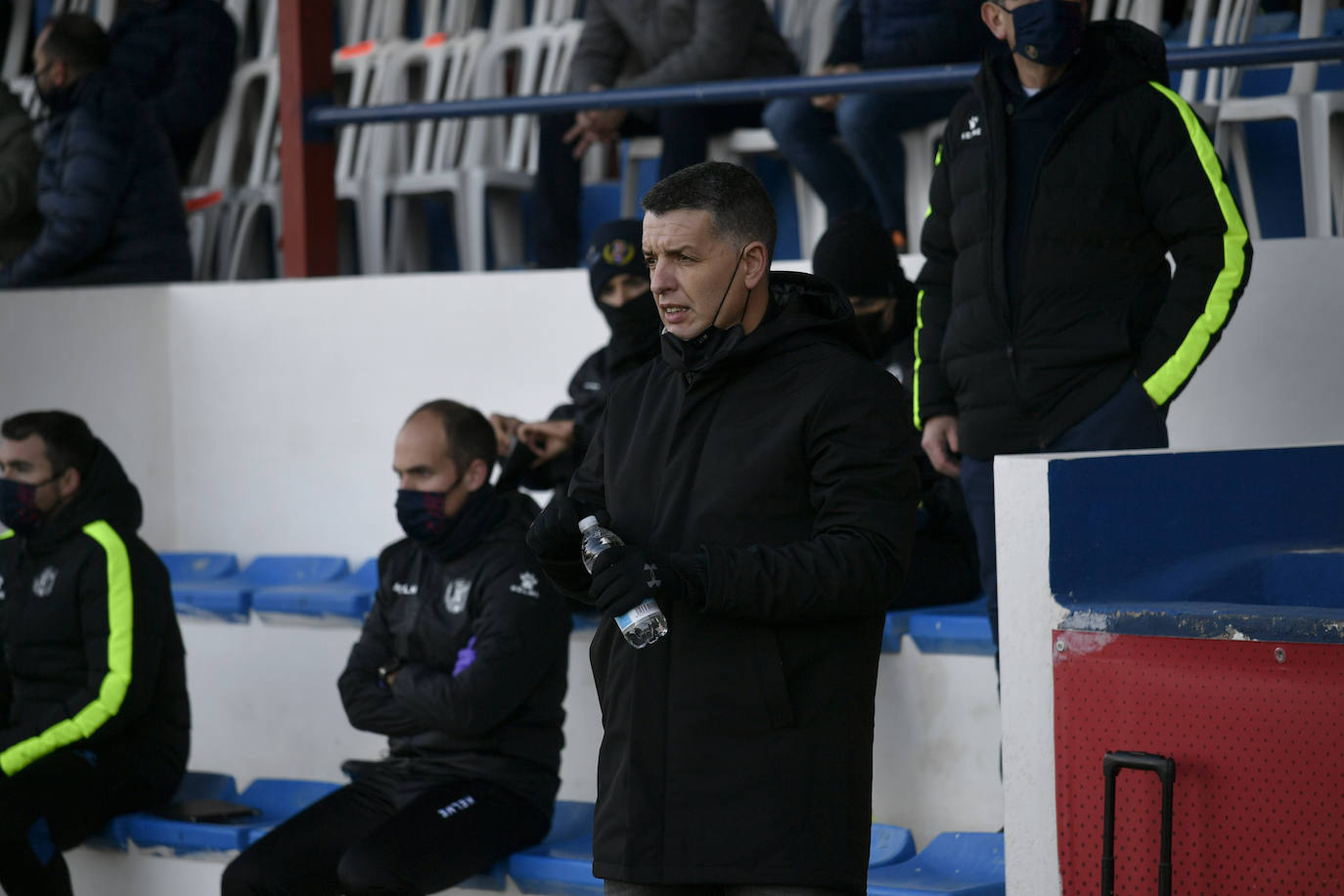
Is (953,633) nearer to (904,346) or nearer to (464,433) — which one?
(904,346)

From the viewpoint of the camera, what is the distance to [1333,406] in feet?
12.0

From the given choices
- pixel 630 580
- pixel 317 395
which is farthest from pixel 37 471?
pixel 630 580

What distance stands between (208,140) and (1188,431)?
188 inches

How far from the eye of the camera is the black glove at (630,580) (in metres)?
1.88

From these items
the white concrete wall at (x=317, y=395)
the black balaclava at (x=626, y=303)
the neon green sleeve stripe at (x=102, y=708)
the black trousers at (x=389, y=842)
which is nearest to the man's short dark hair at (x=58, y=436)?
the neon green sleeve stripe at (x=102, y=708)

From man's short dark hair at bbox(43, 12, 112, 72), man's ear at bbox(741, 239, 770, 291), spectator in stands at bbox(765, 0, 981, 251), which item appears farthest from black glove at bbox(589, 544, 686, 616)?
man's short dark hair at bbox(43, 12, 112, 72)

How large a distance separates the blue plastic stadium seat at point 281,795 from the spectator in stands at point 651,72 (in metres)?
2.13

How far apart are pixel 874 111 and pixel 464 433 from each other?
6.45ft

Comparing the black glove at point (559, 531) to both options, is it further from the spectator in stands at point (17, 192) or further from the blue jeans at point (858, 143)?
the spectator in stands at point (17, 192)

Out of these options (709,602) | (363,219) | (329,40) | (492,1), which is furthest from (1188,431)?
(492,1)

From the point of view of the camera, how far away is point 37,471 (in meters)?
3.94

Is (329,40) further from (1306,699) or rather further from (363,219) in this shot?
(1306,699)

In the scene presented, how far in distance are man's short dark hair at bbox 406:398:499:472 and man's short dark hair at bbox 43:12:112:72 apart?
2.52 m

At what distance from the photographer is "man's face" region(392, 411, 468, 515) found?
3.50 meters
